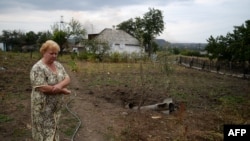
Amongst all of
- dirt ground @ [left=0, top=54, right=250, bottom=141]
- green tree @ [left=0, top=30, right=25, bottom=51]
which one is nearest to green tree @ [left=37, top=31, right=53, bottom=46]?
green tree @ [left=0, top=30, right=25, bottom=51]

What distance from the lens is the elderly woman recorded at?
4.29 meters

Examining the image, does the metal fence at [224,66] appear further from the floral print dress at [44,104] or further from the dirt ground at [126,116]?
the floral print dress at [44,104]

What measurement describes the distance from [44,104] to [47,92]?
8.6 inches

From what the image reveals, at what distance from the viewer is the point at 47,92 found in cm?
430

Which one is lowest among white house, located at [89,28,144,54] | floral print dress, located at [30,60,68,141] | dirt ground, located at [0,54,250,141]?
dirt ground, located at [0,54,250,141]

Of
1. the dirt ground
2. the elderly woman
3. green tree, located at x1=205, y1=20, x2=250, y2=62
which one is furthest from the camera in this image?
green tree, located at x1=205, y1=20, x2=250, y2=62

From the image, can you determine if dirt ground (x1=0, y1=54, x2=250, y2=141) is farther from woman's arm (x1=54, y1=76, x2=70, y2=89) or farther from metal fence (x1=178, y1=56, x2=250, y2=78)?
metal fence (x1=178, y1=56, x2=250, y2=78)

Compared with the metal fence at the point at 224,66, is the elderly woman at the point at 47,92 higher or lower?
higher

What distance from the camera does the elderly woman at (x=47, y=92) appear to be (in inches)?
169

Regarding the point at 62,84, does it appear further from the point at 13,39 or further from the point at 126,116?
the point at 13,39

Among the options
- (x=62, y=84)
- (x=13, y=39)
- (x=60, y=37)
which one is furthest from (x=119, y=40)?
(x=62, y=84)

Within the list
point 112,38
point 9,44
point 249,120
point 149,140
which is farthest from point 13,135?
point 9,44

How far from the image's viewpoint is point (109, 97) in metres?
10.9

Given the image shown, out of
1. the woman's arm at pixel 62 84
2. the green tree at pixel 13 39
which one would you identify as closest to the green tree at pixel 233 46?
the woman's arm at pixel 62 84
